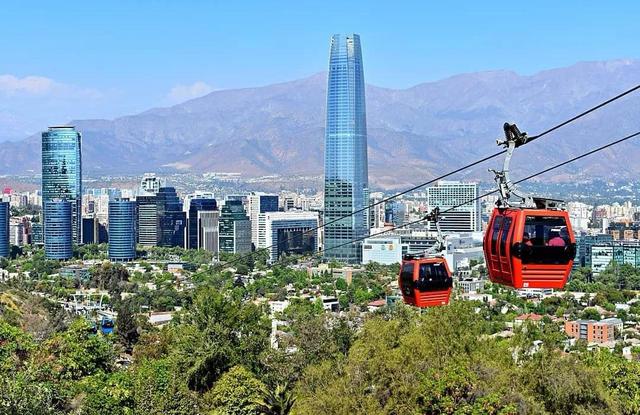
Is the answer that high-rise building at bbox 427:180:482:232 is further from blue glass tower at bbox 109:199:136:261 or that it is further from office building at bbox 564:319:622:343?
office building at bbox 564:319:622:343

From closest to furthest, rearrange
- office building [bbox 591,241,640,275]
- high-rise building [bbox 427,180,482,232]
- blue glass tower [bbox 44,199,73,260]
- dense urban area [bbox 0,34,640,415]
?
dense urban area [bbox 0,34,640,415], office building [bbox 591,241,640,275], blue glass tower [bbox 44,199,73,260], high-rise building [bbox 427,180,482,232]

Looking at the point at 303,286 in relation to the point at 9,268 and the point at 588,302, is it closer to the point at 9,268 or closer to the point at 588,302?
the point at 588,302

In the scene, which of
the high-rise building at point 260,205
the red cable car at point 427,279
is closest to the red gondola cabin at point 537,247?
the red cable car at point 427,279

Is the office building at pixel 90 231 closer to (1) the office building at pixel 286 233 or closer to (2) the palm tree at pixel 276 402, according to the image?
(1) the office building at pixel 286 233

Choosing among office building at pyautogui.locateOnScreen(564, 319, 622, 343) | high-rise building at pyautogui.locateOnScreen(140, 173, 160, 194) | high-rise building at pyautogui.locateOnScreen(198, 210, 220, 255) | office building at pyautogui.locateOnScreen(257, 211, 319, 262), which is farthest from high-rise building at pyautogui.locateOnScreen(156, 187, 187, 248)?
office building at pyautogui.locateOnScreen(564, 319, 622, 343)

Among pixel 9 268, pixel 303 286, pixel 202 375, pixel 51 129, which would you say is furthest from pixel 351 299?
pixel 51 129

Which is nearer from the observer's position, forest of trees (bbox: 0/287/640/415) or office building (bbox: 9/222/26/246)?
forest of trees (bbox: 0/287/640/415)

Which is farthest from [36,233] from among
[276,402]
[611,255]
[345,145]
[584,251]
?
[276,402]
